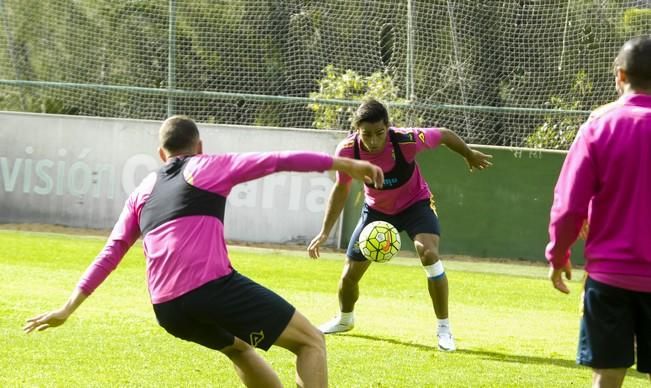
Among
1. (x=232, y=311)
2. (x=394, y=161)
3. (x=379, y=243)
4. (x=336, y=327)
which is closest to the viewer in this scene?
(x=232, y=311)

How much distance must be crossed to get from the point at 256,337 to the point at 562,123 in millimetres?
13379

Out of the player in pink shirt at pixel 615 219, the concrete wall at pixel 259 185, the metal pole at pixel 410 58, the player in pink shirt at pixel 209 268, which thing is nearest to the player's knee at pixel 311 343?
the player in pink shirt at pixel 209 268

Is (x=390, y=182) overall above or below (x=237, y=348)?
above

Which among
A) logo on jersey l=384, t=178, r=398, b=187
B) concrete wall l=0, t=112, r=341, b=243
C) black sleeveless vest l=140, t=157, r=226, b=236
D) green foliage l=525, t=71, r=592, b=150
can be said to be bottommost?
concrete wall l=0, t=112, r=341, b=243

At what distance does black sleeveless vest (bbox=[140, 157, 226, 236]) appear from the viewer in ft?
17.4

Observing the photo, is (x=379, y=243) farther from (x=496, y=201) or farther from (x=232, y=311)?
(x=496, y=201)

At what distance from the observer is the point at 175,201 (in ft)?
17.6

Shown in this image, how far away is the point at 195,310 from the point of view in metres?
5.25

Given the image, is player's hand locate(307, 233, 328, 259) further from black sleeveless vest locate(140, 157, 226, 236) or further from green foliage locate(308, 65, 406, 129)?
green foliage locate(308, 65, 406, 129)

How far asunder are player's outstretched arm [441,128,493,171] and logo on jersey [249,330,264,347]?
3818mm

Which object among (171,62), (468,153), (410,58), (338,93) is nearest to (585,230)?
(468,153)

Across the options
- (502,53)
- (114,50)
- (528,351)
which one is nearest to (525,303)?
(528,351)

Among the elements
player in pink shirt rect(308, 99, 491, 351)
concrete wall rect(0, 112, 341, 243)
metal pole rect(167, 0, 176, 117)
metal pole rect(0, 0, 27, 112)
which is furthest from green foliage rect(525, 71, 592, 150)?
metal pole rect(0, 0, 27, 112)

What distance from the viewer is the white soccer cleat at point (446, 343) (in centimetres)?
872
